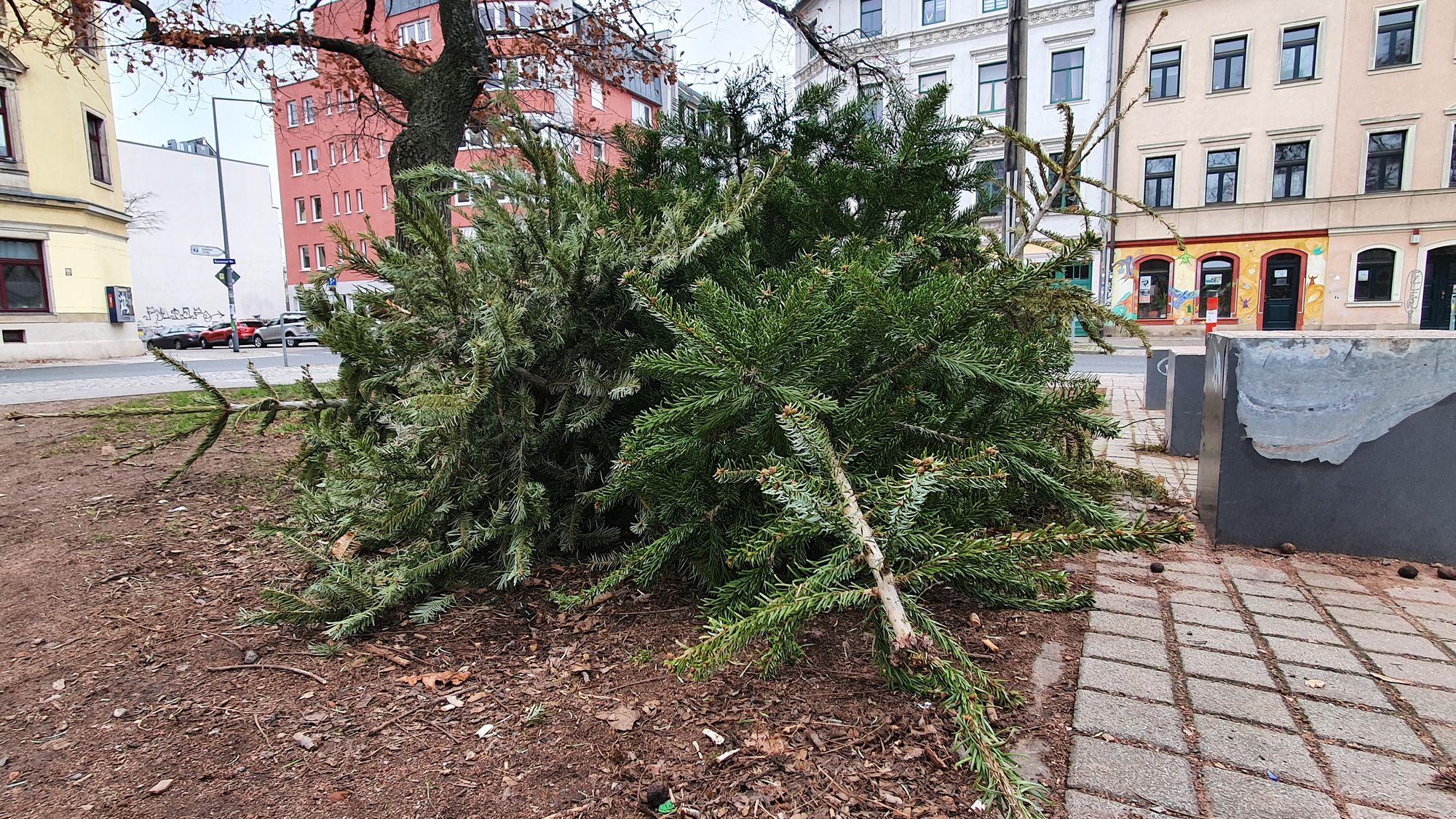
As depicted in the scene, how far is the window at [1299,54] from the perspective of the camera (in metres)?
22.8

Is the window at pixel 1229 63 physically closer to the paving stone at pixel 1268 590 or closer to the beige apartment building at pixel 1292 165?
the beige apartment building at pixel 1292 165

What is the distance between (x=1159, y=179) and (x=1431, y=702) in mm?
27347

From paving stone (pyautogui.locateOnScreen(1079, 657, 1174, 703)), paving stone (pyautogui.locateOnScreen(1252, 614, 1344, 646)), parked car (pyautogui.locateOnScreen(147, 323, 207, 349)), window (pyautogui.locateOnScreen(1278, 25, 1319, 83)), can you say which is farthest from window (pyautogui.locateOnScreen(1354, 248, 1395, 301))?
parked car (pyautogui.locateOnScreen(147, 323, 207, 349))

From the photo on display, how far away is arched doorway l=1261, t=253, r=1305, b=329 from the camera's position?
77.5 ft

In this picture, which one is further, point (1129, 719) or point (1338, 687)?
point (1338, 687)

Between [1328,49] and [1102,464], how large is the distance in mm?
27612

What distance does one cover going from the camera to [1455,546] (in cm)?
302

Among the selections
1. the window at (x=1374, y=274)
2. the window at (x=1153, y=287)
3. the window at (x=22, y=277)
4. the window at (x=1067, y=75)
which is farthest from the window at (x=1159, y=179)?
the window at (x=22, y=277)

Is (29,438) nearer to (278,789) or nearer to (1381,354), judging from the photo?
(278,789)

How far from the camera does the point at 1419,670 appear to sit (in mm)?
2133

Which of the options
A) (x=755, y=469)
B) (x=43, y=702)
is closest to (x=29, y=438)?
(x=43, y=702)

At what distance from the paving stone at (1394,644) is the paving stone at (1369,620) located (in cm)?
4

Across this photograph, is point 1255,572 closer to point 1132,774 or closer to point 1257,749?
point 1257,749

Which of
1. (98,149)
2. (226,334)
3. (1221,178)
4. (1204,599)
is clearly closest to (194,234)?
(226,334)
